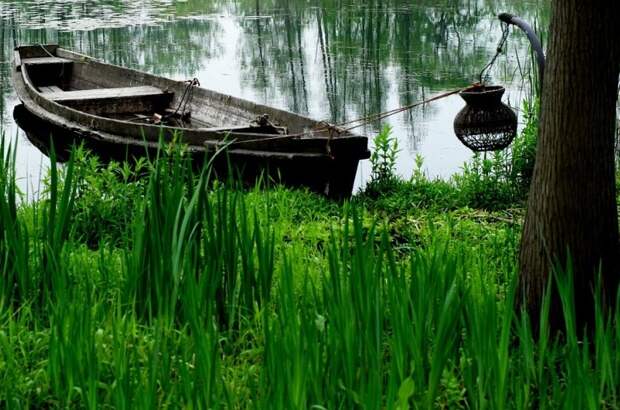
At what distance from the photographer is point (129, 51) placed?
1533 centimetres

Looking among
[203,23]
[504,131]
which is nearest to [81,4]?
[203,23]

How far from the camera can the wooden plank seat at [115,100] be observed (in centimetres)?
918

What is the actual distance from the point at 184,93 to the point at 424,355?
284 inches

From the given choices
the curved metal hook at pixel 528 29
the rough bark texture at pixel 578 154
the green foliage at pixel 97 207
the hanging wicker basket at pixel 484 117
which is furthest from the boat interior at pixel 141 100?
the rough bark texture at pixel 578 154

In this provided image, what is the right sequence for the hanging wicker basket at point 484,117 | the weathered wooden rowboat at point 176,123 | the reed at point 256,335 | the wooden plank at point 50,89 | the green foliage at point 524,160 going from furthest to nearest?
the wooden plank at point 50,89 → the weathered wooden rowboat at point 176,123 → the green foliage at point 524,160 → the hanging wicker basket at point 484,117 → the reed at point 256,335

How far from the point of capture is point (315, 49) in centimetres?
1517

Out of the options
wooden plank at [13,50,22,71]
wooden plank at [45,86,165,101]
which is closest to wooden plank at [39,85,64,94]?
wooden plank at [13,50,22,71]

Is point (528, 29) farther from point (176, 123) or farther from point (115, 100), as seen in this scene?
point (115, 100)

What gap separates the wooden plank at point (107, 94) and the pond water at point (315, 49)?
1.92 ft

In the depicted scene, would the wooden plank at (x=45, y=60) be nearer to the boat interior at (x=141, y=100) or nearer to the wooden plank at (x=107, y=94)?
the boat interior at (x=141, y=100)

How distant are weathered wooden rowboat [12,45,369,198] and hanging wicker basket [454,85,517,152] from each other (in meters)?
0.99

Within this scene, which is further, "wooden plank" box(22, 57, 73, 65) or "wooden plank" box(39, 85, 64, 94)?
"wooden plank" box(22, 57, 73, 65)

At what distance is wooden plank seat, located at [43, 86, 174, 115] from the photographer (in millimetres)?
9180

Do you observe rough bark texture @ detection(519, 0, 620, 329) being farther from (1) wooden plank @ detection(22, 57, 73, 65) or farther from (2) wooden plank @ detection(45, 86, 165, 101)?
(1) wooden plank @ detection(22, 57, 73, 65)
